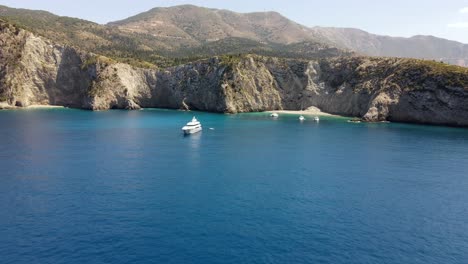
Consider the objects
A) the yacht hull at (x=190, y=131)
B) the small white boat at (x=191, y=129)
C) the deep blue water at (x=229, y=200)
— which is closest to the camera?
the deep blue water at (x=229, y=200)

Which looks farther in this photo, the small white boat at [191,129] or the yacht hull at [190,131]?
the small white boat at [191,129]

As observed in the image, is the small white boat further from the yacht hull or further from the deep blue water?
the deep blue water

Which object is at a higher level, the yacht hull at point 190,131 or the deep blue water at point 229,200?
the yacht hull at point 190,131

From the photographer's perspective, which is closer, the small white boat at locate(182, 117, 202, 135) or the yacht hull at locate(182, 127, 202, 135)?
the yacht hull at locate(182, 127, 202, 135)

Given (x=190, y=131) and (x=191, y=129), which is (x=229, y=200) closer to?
(x=190, y=131)

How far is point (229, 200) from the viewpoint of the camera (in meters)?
72.1

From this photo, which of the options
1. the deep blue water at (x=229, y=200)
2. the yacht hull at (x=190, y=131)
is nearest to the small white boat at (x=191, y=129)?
the yacht hull at (x=190, y=131)

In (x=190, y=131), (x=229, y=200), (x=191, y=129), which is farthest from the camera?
(x=191, y=129)

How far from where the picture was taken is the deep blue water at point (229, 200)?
170 feet

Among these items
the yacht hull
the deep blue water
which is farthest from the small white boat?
the deep blue water

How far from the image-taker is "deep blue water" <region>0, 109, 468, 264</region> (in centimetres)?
5194

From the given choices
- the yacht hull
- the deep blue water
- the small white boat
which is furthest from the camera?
the small white boat

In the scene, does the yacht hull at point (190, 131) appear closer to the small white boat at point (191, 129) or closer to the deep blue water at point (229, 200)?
the small white boat at point (191, 129)

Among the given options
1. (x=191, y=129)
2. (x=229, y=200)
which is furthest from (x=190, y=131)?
(x=229, y=200)
